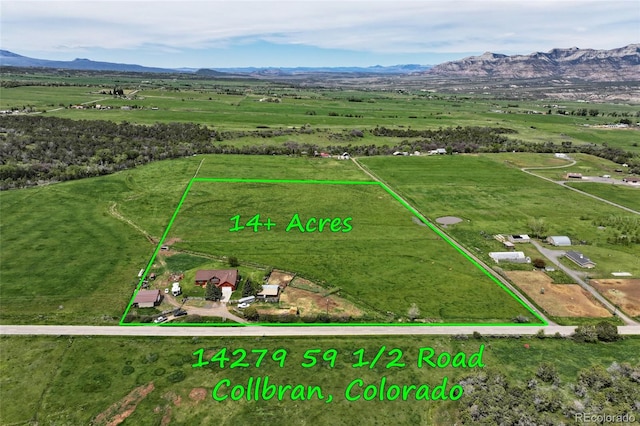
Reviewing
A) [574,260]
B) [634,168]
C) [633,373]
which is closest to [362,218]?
[574,260]

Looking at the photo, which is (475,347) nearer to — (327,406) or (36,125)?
(327,406)

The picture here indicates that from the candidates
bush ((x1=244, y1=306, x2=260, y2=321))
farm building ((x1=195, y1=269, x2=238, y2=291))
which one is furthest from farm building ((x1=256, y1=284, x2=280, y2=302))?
farm building ((x1=195, y1=269, x2=238, y2=291))

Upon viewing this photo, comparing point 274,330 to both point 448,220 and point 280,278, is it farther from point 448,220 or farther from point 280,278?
point 448,220

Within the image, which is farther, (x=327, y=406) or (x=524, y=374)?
(x=524, y=374)

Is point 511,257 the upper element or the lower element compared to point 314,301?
upper

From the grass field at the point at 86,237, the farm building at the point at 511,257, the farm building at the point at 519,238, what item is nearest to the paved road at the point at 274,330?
the grass field at the point at 86,237

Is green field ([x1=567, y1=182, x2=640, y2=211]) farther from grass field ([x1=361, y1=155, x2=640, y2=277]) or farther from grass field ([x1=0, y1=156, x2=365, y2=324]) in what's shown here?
grass field ([x1=0, y1=156, x2=365, y2=324])

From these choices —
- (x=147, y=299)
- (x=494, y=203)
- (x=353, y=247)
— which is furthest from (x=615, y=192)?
(x=147, y=299)
